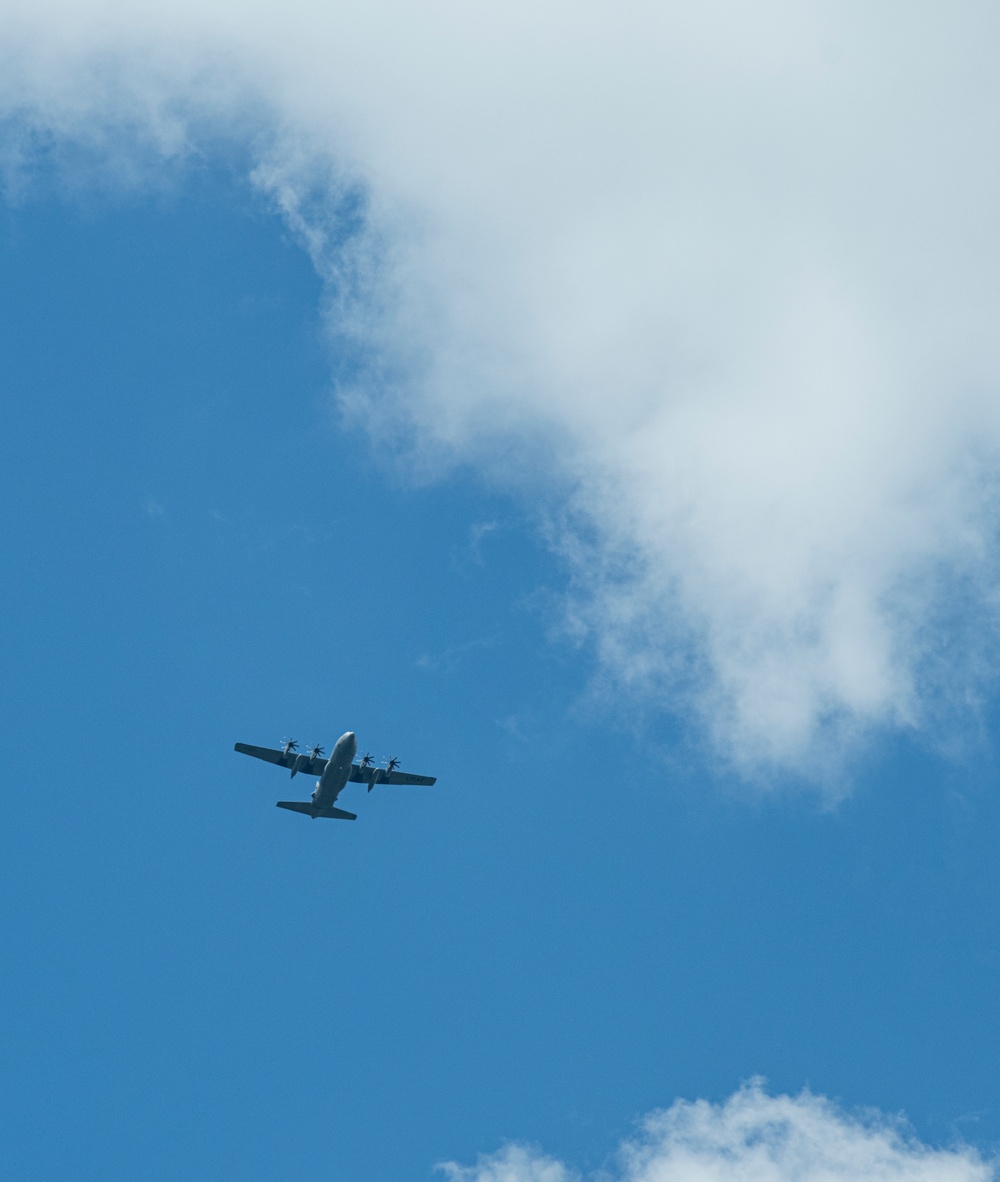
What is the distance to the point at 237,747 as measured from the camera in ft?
522

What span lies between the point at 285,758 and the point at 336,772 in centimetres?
937

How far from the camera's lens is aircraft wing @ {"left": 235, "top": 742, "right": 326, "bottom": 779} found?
159 m

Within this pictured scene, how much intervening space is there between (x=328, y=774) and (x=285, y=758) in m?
8.35

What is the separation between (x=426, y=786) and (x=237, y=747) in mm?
21257

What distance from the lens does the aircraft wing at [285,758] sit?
15912 cm

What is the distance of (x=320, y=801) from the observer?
516ft

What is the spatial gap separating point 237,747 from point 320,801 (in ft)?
35.2

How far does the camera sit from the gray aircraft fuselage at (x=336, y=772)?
150500 mm

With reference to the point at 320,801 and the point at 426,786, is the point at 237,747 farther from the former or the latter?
the point at 426,786

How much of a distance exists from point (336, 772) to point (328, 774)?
1.12 meters

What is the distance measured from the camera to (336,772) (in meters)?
153

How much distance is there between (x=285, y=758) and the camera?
160 metres

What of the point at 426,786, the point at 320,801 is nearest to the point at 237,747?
the point at 320,801

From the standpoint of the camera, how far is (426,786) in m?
165
